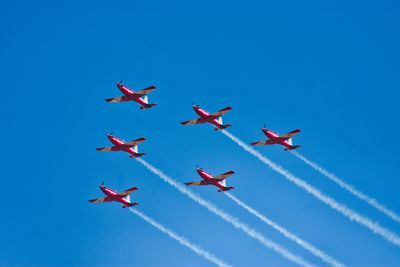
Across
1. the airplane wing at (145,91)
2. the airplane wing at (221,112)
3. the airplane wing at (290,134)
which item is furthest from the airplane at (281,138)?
the airplane wing at (145,91)

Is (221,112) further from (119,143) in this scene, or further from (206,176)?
(119,143)

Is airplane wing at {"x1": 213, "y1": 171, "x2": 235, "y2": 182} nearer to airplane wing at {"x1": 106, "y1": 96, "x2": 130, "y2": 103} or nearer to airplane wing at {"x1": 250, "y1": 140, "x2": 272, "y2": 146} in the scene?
airplane wing at {"x1": 250, "y1": 140, "x2": 272, "y2": 146}

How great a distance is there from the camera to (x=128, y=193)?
149m

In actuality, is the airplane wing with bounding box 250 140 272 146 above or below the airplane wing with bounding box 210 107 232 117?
above

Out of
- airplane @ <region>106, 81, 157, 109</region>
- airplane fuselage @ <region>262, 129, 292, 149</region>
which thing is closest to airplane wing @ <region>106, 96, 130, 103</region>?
airplane @ <region>106, 81, 157, 109</region>

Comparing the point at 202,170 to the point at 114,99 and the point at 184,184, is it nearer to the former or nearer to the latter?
the point at 184,184

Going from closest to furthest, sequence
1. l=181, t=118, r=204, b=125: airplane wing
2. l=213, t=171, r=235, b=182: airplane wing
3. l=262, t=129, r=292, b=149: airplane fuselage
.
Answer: l=213, t=171, r=235, b=182: airplane wing, l=262, t=129, r=292, b=149: airplane fuselage, l=181, t=118, r=204, b=125: airplane wing

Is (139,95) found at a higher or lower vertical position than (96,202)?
higher

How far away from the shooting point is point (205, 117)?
149 m

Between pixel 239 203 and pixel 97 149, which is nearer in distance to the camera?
pixel 239 203

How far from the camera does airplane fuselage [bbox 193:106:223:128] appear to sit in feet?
487

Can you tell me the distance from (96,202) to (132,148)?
1088 cm


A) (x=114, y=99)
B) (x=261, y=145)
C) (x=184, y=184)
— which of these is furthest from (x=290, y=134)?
(x=114, y=99)

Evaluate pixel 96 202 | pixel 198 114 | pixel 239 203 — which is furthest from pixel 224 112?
pixel 96 202
